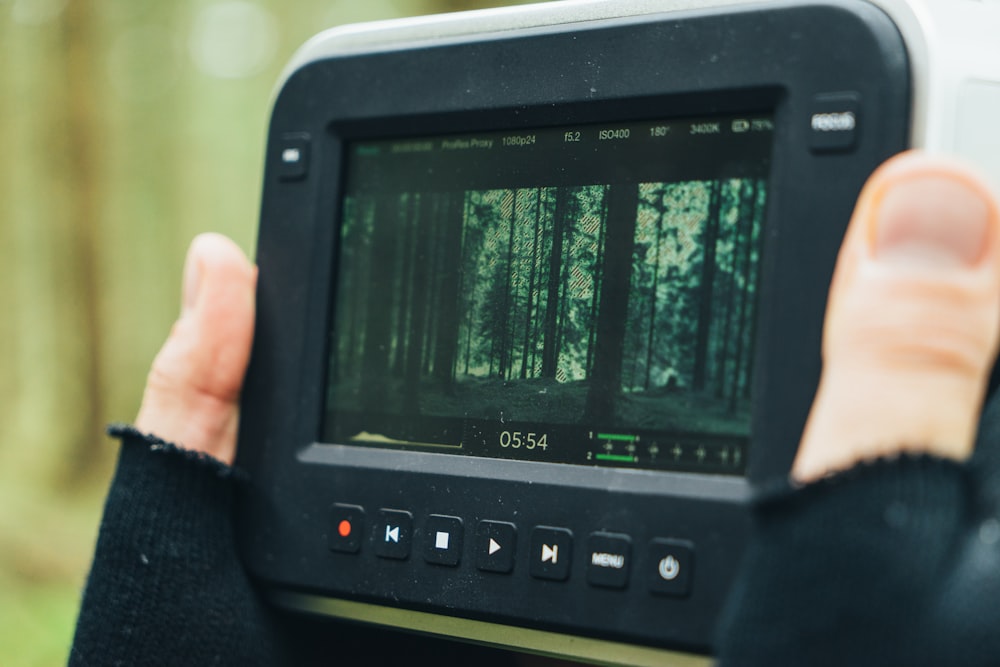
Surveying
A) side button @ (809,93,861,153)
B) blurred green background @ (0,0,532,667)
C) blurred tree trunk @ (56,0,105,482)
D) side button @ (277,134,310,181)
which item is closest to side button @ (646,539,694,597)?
side button @ (809,93,861,153)

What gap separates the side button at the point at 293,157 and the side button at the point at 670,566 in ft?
1.08

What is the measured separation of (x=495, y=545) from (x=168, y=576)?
0.69ft

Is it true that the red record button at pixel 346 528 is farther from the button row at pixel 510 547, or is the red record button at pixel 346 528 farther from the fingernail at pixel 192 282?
the fingernail at pixel 192 282

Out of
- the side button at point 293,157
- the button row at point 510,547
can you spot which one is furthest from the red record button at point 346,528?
the side button at point 293,157

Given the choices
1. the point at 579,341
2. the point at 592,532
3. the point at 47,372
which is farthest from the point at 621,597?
the point at 47,372

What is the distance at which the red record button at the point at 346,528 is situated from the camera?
1.96 ft

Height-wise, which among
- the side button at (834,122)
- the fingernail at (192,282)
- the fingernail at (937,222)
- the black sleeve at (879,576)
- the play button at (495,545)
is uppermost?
the side button at (834,122)

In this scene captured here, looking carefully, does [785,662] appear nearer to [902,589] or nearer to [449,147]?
[902,589]

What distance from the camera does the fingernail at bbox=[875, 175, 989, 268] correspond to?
1.35 feet

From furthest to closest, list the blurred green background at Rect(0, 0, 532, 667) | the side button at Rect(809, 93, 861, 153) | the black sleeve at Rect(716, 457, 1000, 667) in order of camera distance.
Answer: the blurred green background at Rect(0, 0, 532, 667) < the side button at Rect(809, 93, 861, 153) < the black sleeve at Rect(716, 457, 1000, 667)

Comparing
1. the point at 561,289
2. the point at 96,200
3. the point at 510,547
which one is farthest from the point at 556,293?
the point at 96,200

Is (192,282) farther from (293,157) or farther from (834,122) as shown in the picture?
(834,122)

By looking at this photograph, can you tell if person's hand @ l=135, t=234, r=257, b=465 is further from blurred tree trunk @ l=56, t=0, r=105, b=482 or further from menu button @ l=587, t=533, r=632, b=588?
blurred tree trunk @ l=56, t=0, r=105, b=482

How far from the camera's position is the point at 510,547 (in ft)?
1.82
